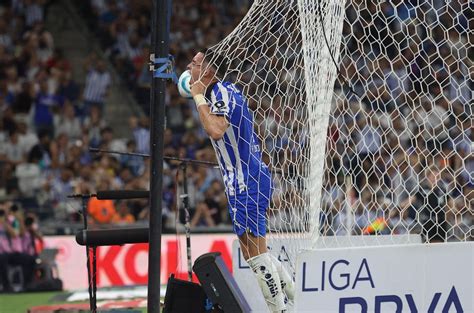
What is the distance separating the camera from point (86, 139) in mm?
19953

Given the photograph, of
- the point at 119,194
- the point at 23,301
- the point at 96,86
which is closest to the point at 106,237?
the point at 119,194

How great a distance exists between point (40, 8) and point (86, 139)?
373 cm

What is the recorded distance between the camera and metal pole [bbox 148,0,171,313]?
709 centimetres

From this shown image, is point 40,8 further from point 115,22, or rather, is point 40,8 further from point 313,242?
point 313,242

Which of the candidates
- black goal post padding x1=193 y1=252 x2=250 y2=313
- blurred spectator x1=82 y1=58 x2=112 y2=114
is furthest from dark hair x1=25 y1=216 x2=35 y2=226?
black goal post padding x1=193 y1=252 x2=250 y2=313

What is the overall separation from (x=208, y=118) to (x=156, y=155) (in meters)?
0.64

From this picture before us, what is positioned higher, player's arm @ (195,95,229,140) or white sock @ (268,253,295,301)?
player's arm @ (195,95,229,140)

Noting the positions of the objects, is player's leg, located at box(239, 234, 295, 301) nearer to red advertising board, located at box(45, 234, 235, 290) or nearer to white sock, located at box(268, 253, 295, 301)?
white sock, located at box(268, 253, 295, 301)

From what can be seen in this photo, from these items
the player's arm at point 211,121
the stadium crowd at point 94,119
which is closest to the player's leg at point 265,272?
the player's arm at point 211,121

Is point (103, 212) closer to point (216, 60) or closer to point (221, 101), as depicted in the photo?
point (216, 60)

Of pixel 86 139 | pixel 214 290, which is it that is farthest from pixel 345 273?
pixel 86 139

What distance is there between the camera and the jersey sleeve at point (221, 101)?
25.3 feet

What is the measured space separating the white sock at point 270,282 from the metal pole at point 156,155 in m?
0.87

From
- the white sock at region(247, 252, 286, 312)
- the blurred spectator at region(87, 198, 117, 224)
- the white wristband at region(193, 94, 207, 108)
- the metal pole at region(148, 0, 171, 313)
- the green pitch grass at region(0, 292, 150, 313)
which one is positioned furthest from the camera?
the blurred spectator at region(87, 198, 117, 224)
